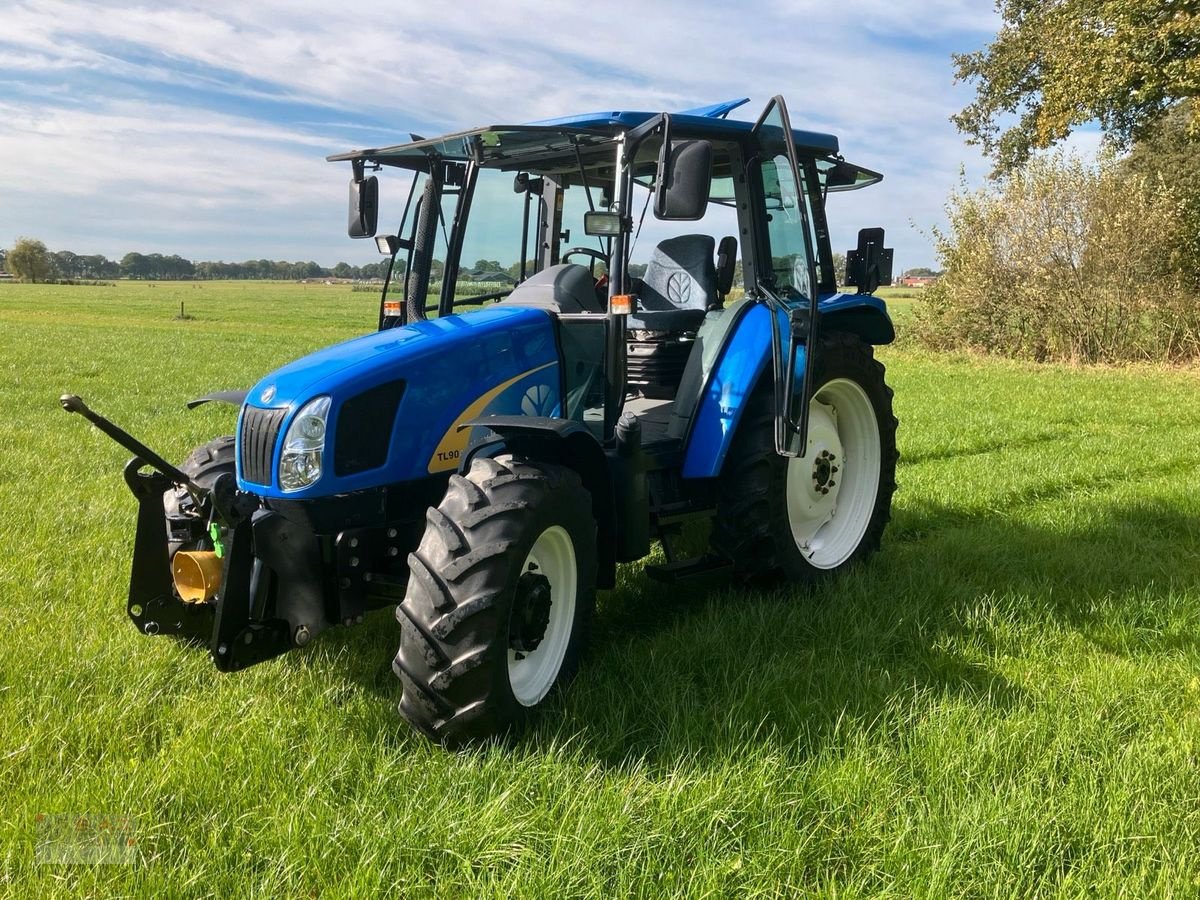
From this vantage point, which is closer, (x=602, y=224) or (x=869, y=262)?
(x=602, y=224)

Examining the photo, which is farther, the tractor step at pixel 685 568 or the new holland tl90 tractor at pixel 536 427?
the tractor step at pixel 685 568

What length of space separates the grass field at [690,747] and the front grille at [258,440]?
781mm

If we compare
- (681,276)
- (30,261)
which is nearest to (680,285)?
(681,276)

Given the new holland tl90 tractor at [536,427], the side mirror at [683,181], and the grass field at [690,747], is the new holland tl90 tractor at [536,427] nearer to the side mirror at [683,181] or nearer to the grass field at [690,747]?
the side mirror at [683,181]

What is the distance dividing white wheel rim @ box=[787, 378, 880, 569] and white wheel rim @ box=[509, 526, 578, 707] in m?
1.67

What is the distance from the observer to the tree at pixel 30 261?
85562 millimetres

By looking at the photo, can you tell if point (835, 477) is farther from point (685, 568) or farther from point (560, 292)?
point (560, 292)

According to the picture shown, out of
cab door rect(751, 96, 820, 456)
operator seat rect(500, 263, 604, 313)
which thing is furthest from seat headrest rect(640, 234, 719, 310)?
operator seat rect(500, 263, 604, 313)

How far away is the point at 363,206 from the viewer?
13.4ft

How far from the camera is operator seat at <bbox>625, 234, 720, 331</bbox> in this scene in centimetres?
468

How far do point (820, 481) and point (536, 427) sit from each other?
7.58 feet

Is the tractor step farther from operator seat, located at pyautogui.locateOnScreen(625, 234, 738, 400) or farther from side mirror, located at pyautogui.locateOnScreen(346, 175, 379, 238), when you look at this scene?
side mirror, located at pyautogui.locateOnScreen(346, 175, 379, 238)

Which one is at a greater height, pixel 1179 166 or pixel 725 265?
pixel 1179 166

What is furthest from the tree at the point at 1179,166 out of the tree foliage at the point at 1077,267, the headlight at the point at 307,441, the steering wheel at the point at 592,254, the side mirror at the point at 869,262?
the headlight at the point at 307,441
